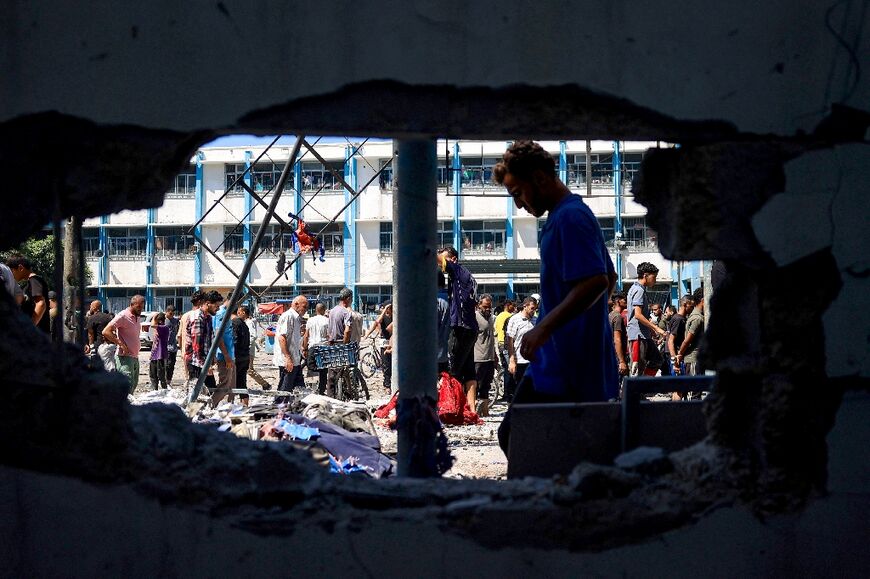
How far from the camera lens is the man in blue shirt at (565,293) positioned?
11.0 feet

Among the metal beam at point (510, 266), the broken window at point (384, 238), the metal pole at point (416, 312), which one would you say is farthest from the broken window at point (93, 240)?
the metal pole at point (416, 312)

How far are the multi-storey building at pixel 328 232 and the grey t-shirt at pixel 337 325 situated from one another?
2682 centimetres

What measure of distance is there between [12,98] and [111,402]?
939mm

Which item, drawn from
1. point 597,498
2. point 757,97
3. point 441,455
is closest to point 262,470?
point 441,455

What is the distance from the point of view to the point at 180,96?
2.60m

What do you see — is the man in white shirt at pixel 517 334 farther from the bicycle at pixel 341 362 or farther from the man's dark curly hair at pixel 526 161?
the man's dark curly hair at pixel 526 161

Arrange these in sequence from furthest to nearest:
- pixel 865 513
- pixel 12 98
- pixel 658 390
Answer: pixel 658 390, pixel 865 513, pixel 12 98

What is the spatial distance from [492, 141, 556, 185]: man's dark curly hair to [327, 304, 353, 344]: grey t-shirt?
29.4ft

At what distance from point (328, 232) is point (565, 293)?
40.4m

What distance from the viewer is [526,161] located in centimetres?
357

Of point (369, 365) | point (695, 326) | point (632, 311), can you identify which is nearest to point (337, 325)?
point (632, 311)

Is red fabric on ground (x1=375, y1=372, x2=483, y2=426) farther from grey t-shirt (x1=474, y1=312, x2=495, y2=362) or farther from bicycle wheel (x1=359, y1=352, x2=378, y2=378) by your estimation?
bicycle wheel (x1=359, y1=352, x2=378, y2=378)

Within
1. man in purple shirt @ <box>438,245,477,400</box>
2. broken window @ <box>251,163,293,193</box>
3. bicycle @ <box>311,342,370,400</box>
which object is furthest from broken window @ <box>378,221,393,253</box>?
man in purple shirt @ <box>438,245,477,400</box>

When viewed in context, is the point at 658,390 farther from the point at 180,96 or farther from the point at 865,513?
the point at 180,96
